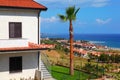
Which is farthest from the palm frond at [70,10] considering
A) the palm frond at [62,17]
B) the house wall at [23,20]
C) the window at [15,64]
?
the window at [15,64]

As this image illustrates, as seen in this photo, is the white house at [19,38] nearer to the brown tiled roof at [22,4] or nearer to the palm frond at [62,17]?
the brown tiled roof at [22,4]

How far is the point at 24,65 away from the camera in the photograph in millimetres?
22469

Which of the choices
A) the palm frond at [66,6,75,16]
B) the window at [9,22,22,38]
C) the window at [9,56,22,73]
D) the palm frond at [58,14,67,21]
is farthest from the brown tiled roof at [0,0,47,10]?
the window at [9,56,22,73]

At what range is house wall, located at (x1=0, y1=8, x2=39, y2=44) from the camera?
21594 millimetres

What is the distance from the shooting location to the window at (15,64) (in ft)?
71.3

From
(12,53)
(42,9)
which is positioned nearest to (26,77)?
(12,53)

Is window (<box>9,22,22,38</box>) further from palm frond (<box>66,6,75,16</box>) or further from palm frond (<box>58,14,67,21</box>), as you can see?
palm frond (<box>66,6,75,16</box>)

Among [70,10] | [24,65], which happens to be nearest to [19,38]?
[24,65]

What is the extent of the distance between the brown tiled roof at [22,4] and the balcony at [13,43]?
8.11 feet

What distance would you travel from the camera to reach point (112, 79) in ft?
81.9

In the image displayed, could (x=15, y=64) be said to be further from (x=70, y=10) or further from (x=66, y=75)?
(x=70, y=10)

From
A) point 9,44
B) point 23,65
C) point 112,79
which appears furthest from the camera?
point 112,79

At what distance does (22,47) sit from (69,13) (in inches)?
259

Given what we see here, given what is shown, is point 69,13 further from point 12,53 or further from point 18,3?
point 12,53
